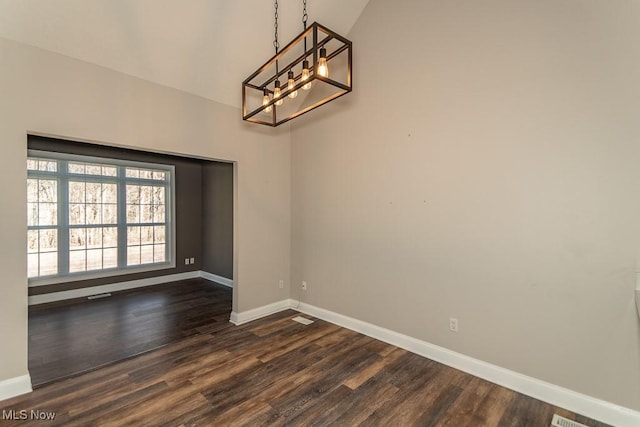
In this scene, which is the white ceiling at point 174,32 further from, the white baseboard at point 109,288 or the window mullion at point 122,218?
the white baseboard at point 109,288

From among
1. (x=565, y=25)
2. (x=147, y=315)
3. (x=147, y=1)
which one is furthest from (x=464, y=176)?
(x=147, y=315)

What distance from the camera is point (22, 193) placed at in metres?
2.37

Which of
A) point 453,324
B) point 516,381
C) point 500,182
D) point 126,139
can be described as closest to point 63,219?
point 126,139

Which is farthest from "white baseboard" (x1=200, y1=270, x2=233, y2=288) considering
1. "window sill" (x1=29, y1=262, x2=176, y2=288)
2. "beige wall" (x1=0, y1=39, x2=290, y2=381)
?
"beige wall" (x1=0, y1=39, x2=290, y2=381)

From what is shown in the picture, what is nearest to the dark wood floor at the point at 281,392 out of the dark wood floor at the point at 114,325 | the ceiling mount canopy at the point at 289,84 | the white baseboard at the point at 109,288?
the dark wood floor at the point at 114,325

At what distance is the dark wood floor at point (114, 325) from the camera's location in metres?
2.93

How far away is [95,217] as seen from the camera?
5.27 meters

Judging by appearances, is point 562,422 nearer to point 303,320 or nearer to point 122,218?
point 303,320

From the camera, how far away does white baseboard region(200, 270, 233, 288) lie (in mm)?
5796

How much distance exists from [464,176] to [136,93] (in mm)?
3293

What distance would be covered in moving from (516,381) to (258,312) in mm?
2950

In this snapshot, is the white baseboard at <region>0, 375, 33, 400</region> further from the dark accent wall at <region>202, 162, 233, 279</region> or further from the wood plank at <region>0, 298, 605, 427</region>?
the dark accent wall at <region>202, 162, 233, 279</region>

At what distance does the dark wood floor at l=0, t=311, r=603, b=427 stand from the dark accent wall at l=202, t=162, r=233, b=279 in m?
2.85

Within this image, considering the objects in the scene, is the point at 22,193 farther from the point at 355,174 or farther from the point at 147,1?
the point at 355,174
